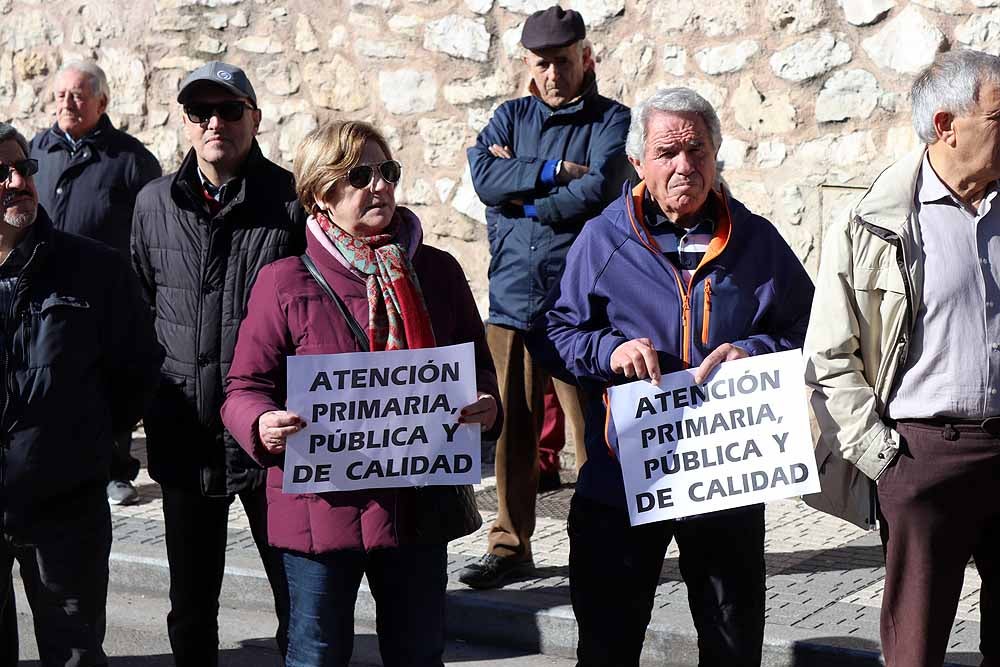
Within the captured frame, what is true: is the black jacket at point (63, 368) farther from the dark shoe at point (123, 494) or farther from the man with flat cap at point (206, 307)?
the dark shoe at point (123, 494)

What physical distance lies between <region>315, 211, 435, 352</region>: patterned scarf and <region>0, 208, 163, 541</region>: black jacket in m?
0.76

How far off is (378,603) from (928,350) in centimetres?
150

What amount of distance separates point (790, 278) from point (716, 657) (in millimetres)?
988

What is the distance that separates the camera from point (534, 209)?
591 centimetres

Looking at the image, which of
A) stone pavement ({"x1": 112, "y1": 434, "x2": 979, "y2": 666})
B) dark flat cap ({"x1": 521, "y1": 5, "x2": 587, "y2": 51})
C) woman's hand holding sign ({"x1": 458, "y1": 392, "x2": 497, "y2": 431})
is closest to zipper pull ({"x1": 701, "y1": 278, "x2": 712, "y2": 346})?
woman's hand holding sign ({"x1": 458, "y1": 392, "x2": 497, "y2": 431})

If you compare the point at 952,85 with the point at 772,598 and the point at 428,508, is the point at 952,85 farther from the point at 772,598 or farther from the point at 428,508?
the point at 772,598

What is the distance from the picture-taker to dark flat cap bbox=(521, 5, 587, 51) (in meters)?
5.91

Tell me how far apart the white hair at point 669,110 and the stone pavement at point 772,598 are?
1872 mm

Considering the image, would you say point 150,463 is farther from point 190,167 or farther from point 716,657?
point 716,657

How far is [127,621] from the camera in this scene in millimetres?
5930

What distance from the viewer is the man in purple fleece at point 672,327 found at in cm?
383

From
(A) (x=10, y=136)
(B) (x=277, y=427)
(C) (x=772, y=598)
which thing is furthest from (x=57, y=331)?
(C) (x=772, y=598)

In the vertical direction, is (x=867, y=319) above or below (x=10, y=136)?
below

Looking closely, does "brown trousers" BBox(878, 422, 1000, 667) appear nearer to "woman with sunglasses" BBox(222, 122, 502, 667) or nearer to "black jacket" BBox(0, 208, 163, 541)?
"woman with sunglasses" BBox(222, 122, 502, 667)
